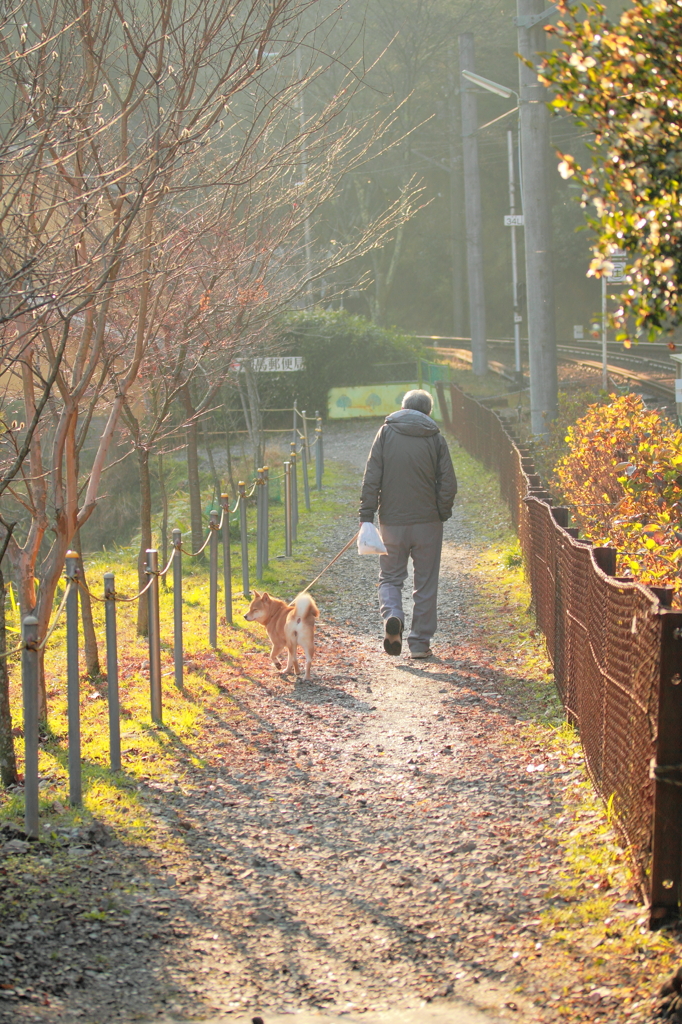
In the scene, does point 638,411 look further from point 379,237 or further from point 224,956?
point 224,956

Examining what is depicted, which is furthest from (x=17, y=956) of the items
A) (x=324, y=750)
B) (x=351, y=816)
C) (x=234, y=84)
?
(x=234, y=84)

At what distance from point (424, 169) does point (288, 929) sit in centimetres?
5414

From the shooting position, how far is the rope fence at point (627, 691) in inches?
152

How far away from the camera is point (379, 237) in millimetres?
10844

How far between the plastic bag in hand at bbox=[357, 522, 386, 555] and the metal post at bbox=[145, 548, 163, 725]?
2059 mm

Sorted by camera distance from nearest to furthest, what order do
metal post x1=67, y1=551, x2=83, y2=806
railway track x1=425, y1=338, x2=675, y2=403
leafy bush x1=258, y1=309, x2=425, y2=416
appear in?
metal post x1=67, y1=551, x2=83, y2=806
railway track x1=425, y1=338, x2=675, y2=403
leafy bush x1=258, y1=309, x2=425, y2=416

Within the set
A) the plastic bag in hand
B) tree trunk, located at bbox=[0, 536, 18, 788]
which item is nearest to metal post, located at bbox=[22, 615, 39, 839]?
tree trunk, located at bbox=[0, 536, 18, 788]

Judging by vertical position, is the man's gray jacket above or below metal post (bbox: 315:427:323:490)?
above

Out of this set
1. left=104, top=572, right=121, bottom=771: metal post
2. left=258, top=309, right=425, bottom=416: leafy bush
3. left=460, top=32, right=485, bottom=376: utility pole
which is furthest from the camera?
left=258, top=309, right=425, bottom=416: leafy bush

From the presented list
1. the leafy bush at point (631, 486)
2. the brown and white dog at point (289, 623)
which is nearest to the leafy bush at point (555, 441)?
the leafy bush at point (631, 486)

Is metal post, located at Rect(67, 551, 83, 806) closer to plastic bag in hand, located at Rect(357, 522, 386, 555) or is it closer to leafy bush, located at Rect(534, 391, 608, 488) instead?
plastic bag in hand, located at Rect(357, 522, 386, 555)

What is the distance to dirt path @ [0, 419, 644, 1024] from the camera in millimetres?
3840

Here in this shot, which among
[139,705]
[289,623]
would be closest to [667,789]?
[289,623]

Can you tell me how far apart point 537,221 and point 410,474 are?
720 cm
